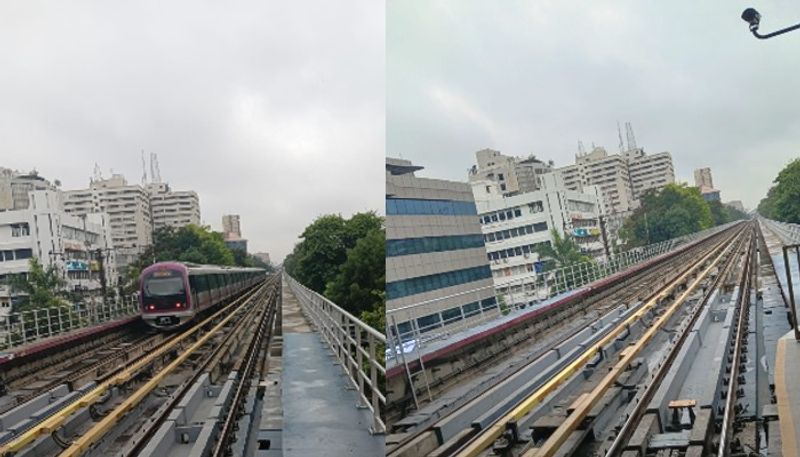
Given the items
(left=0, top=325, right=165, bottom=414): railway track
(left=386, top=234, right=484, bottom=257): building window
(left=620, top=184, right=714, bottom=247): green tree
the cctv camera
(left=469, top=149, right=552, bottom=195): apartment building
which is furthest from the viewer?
(left=620, top=184, right=714, bottom=247): green tree

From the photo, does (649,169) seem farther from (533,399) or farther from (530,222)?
(533,399)

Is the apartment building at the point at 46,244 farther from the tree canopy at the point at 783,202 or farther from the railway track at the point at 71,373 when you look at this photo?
the tree canopy at the point at 783,202

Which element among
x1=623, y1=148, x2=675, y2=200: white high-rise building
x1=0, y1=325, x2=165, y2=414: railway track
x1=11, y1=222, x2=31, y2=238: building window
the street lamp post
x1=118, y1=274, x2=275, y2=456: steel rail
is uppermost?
x1=11, y1=222, x2=31, y2=238: building window

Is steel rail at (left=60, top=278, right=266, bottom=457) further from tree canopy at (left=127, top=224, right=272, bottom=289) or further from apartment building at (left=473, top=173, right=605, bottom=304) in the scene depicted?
tree canopy at (left=127, top=224, right=272, bottom=289)

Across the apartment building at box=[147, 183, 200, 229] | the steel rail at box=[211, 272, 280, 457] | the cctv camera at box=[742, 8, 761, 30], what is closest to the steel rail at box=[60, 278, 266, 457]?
the steel rail at box=[211, 272, 280, 457]

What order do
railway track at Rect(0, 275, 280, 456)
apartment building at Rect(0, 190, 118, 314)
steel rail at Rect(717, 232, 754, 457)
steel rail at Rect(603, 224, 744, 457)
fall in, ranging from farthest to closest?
apartment building at Rect(0, 190, 118, 314), railway track at Rect(0, 275, 280, 456), steel rail at Rect(603, 224, 744, 457), steel rail at Rect(717, 232, 754, 457)
